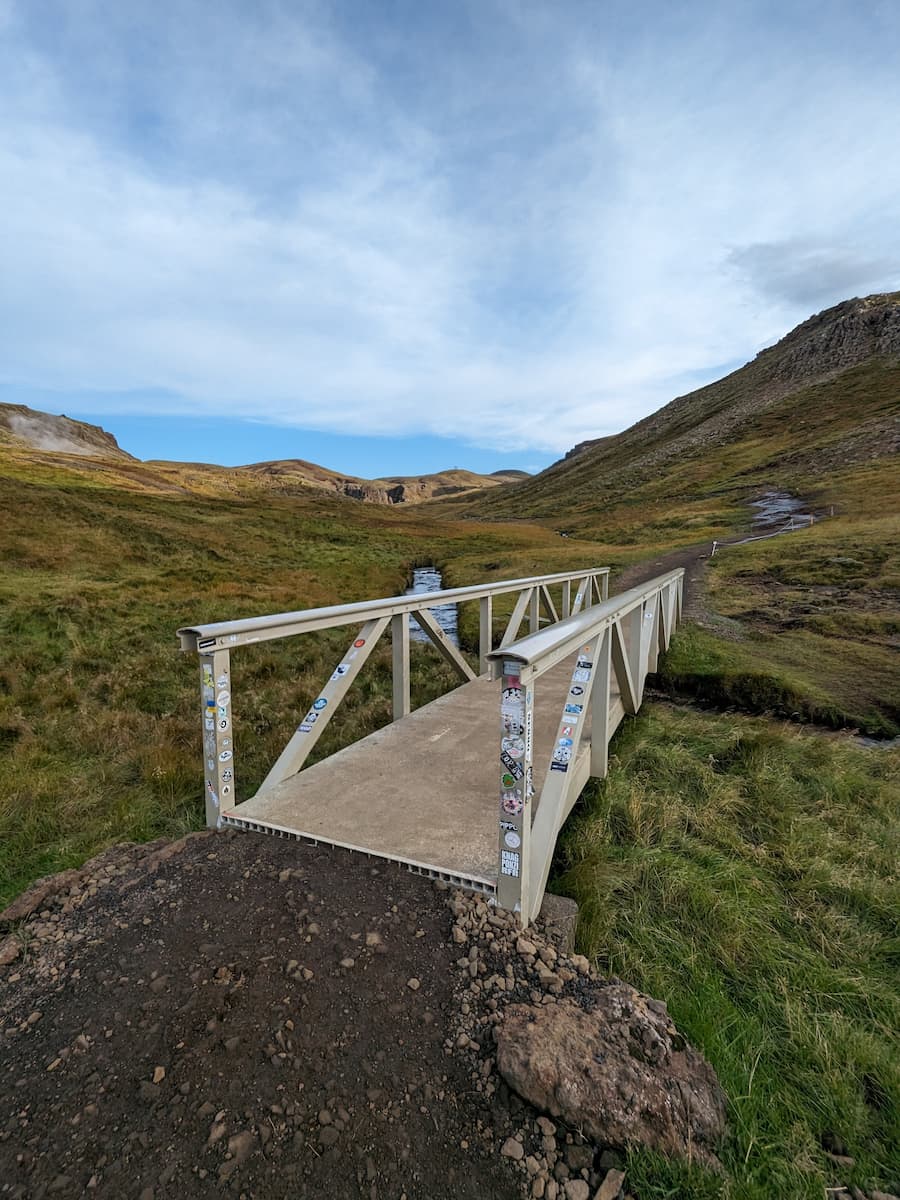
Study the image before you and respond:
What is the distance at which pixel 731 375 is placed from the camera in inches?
4823

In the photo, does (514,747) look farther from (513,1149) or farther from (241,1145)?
(241,1145)

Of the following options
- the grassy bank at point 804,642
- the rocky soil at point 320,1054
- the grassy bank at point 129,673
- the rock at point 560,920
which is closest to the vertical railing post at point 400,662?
the grassy bank at point 129,673

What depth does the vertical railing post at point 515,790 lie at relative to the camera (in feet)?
8.16

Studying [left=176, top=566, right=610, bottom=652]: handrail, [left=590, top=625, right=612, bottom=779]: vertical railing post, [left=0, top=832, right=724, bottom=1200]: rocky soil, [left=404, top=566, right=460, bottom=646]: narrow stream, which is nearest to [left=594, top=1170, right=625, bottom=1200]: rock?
[left=0, top=832, right=724, bottom=1200]: rocky soil

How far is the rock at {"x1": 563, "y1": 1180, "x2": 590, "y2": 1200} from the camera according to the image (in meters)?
1.60

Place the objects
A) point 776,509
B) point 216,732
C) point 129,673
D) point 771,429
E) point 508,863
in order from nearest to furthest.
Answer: point 508,863 → point 216,732 → point 129,673 → point 776,509 → point 771,429

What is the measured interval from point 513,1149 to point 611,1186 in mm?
299

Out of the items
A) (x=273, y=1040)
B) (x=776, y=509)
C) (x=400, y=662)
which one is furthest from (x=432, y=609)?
(x=776, y=509)

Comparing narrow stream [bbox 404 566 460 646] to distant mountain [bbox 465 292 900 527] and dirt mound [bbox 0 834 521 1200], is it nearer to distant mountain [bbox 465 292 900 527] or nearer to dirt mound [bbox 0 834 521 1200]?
dirt mound [bbox 0 834 521 1200]

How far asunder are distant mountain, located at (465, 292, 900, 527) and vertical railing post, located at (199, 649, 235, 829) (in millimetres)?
50308

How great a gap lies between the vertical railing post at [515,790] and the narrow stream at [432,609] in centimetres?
365

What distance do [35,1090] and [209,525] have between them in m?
32.3

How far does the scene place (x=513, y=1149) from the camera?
171 cm

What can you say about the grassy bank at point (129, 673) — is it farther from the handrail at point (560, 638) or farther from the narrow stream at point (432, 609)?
the handrail at point (560, 638)
